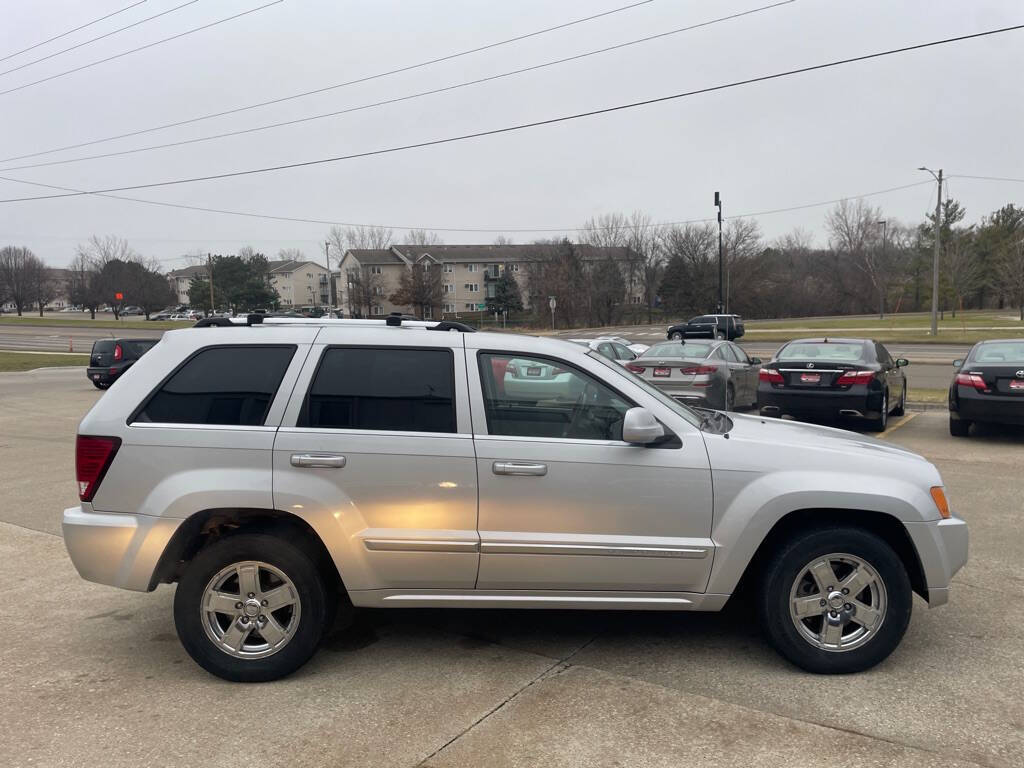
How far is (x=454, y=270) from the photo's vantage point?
96875mm

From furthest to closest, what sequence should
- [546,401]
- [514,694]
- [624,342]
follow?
[624,342] → [546,401] → [514,694]

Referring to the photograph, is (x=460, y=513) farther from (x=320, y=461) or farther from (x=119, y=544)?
(x=119, y=544)

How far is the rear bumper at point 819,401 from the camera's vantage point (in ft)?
37.1

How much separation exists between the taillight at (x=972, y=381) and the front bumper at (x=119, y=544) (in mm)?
10546

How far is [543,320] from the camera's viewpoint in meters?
77.3

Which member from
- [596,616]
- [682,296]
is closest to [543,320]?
[682,296]

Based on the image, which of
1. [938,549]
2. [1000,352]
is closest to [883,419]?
[1000,352]

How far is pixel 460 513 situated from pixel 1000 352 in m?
10.3

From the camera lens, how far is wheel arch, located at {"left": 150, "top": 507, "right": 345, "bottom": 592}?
3.88m

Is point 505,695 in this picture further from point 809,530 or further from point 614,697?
point 809,530

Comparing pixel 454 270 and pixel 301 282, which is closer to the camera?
pixel 454 270

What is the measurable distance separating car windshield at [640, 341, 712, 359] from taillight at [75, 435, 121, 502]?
35.5ft

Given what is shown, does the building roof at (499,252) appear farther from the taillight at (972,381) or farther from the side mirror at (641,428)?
the side mirror at (641,428)

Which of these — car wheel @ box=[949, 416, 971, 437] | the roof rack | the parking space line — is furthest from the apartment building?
the roof rack
